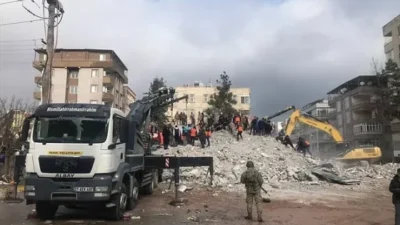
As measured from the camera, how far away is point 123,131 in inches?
465

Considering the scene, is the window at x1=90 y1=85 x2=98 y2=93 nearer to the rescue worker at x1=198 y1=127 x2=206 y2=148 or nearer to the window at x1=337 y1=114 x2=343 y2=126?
the window at x1=337 y1=114 x2=343 y2=126

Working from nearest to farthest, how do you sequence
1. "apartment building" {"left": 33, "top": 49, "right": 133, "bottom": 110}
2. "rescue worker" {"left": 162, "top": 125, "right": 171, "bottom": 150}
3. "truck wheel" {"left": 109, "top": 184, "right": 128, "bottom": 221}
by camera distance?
1. "truck wheel" {"left": 109, "top": 184, "right": 128, "bottom": 221}
2. "rescue worker" {"left": 162, "top": 125, "right": 171, "bottom": 150}
3. "apartment building" {"left": 33, "top": 49, "right": 133, "bottom": 110}

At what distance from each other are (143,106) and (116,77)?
50.8 metres

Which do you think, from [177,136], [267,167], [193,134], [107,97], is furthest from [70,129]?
[107,97]

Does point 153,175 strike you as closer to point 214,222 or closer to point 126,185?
point 126,185

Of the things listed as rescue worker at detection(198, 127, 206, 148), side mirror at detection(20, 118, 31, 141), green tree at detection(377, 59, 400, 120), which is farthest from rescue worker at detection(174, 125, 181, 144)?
green tree at detection(377, 59, 400, 120)

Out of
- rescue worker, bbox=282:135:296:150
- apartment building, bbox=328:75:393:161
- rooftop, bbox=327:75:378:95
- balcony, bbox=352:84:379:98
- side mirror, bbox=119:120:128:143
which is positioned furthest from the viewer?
rooftop, bbox=327:75:378:95

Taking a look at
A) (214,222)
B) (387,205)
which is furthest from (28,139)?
(387,205)

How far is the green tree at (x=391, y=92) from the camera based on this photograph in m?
44.6

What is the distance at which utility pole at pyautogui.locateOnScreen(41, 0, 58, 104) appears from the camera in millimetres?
16172

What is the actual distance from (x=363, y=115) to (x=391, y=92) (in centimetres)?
1366

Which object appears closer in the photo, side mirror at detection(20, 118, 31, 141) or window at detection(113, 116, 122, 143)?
side mirror at detection(20, 118, 31, 141)

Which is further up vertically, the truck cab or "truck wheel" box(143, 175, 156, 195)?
the truck cab

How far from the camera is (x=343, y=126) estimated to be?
211 ft
